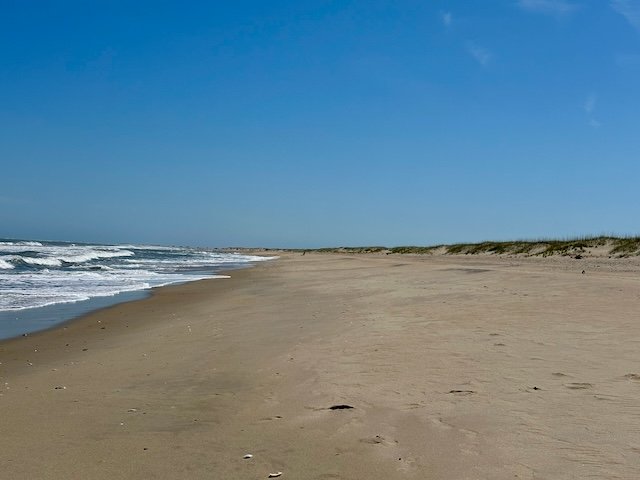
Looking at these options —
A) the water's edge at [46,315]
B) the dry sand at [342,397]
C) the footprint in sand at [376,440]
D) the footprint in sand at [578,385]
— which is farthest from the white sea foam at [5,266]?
the footprint in sand at [578,385]

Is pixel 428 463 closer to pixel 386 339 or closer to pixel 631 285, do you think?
pixel 386 339

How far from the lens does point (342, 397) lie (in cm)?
515

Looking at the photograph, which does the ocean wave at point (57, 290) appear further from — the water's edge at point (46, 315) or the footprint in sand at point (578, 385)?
the footprint in sand at point (578, 385)

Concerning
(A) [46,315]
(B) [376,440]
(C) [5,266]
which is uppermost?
(C) [5,266]

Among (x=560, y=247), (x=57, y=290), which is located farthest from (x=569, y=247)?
(x=57, y=290)

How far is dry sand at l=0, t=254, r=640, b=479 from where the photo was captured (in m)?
3.66

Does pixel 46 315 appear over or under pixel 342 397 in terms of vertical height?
under

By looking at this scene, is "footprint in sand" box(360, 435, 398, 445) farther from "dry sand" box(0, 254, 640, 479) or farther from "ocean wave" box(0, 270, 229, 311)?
"ocean wave" box(0, 270, 229, 311)

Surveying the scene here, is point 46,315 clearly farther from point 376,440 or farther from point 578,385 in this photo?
point 578,385

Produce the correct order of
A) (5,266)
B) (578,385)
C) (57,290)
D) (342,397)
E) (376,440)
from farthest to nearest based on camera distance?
(5,266), (57,290), (342,397), (578,385), (376,440)

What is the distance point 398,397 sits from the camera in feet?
16.5

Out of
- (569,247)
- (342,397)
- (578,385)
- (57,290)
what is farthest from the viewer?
(569,247)

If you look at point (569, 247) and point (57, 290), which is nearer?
point (57, 290)

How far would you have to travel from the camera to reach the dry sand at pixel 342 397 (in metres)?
3.66
